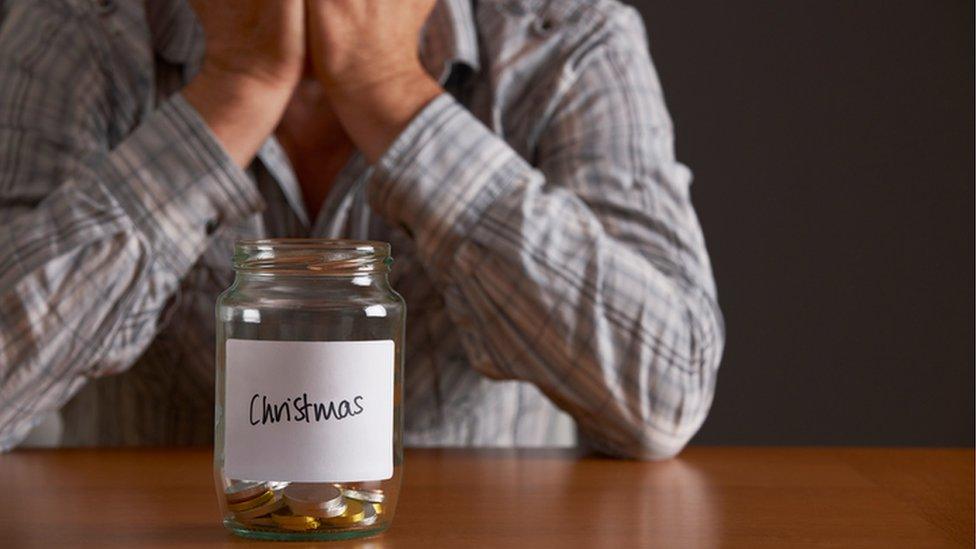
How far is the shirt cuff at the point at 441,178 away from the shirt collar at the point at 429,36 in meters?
0.17

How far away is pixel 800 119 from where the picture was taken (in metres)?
2.01

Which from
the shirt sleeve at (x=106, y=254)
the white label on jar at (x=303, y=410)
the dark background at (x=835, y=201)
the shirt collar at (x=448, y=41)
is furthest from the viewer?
the dark background at (x=835, y=201)

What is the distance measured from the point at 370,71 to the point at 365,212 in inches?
6.7

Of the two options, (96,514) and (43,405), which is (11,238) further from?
(96,514)

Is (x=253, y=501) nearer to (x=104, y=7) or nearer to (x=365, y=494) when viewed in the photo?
(x=365, y=494)

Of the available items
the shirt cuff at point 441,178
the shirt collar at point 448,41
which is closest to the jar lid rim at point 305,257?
the shirt cuff at point 441,178

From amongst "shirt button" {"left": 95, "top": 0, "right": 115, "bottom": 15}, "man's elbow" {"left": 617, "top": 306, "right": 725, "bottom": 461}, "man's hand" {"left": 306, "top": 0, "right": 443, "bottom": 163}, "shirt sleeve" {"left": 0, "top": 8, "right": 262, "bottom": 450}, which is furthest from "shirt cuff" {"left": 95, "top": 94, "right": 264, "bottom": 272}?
"man's elbow" {"left": 617, "top": 306, "right": 725, "bottom": 461}

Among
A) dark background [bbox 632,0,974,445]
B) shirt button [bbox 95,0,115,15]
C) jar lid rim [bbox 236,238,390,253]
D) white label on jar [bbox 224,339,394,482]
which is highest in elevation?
jar lid rim [bbox 236,238,390,253]

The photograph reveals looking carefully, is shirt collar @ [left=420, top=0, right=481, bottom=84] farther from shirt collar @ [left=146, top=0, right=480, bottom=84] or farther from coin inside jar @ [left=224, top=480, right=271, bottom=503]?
coin inside jar @ [left=224, top=480, right=271, bottom=503]

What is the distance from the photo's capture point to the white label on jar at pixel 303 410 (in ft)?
2.03

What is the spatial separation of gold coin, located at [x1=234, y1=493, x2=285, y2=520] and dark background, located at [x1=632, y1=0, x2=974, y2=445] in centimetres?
146

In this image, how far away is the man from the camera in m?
1.04

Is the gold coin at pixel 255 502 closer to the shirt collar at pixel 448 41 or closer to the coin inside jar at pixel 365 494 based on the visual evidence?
the coin inside jar at pixel 365 494

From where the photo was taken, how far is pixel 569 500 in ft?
2.67
